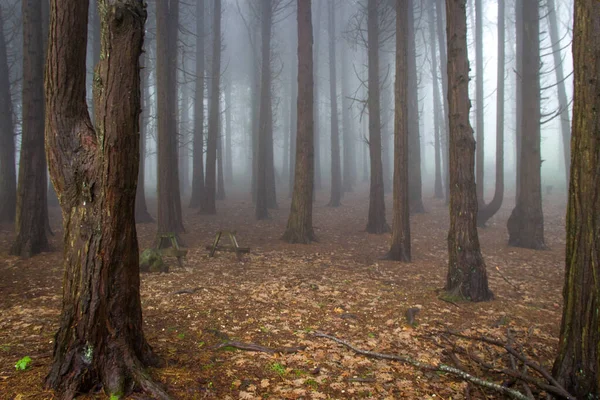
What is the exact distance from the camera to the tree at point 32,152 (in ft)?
27.6

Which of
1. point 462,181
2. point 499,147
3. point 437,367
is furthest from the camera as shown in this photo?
point 499,147

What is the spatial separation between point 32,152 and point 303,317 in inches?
295

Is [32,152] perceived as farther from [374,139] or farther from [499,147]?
[499,147]

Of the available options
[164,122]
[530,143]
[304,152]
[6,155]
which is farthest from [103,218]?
[6,155]

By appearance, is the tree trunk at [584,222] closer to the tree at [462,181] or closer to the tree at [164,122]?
the tree at [462,181]

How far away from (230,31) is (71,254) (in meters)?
34.9

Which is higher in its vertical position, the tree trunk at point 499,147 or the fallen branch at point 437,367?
the tree trunk at point 499,147

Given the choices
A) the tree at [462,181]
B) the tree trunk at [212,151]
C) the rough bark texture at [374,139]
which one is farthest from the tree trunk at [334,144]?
the tree at [462,181]

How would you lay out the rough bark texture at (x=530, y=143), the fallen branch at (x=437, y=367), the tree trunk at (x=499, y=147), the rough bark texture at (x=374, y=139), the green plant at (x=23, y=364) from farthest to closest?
1. the tree trunk at (x=499, y=147)
2. the rough bark texture at (x=374, y=139)
3. the rough bark texture at (x=530, y=143)
4. the green plant at (x=23, y=364)
5. the fallen branch at (x=437, y=367)

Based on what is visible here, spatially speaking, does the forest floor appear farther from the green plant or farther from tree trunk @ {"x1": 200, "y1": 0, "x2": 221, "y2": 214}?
tree trunk @ {"x1": 200, "y1": 0, "x2": 221, "y2": 214}

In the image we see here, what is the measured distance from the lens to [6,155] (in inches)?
505

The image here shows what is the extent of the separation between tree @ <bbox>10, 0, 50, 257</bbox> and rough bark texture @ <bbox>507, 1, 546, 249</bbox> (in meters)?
12.5

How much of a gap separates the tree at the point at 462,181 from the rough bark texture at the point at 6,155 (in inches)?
497

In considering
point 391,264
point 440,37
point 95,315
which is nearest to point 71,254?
point 95,315
